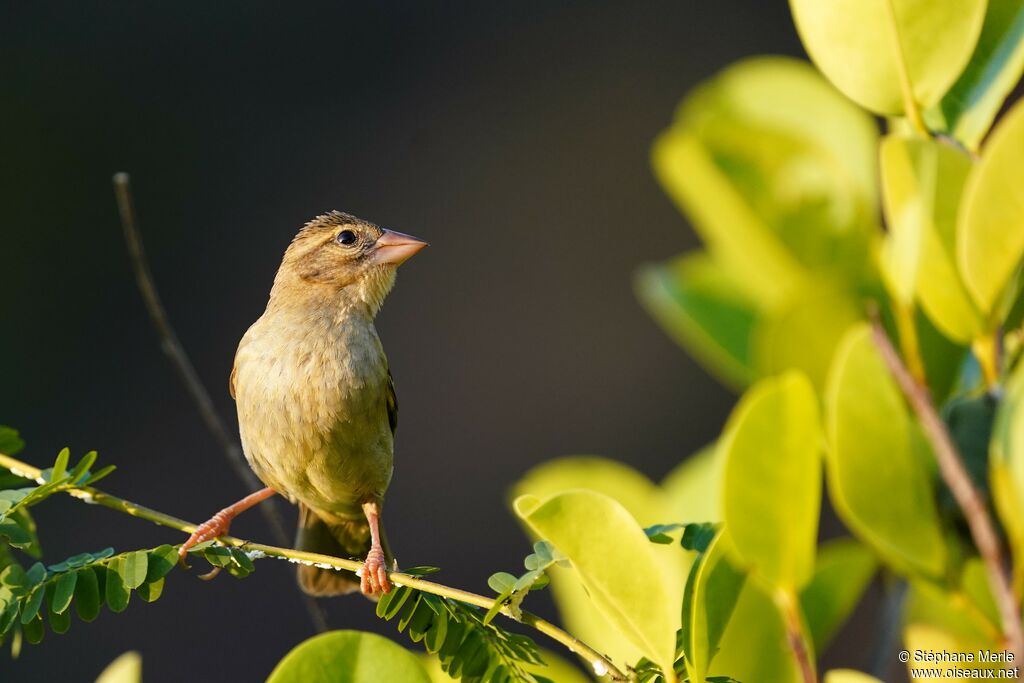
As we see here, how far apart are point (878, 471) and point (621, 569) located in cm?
45

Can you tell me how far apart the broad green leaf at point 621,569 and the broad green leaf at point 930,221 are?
0.61 meters

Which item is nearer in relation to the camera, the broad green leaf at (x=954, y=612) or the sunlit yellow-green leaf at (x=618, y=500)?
the broad green leaf at (x=954, y=612)

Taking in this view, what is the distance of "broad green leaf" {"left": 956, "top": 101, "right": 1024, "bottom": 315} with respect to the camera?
160 centimetres

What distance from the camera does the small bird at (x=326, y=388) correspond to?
7.91 ft

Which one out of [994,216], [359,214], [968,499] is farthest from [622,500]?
[359,214]

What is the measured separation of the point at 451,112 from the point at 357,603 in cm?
381

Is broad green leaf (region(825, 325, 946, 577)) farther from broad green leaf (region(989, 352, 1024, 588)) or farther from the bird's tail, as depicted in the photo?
the bird's tail

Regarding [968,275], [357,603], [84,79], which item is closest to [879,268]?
[968,275]

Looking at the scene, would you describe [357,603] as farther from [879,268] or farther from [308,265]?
[879,268]

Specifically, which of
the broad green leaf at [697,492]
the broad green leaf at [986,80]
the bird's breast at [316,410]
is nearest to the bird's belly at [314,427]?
the bird's breast at [316,410]

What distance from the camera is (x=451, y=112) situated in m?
8.58

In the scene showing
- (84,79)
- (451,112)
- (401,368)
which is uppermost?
(84,79)

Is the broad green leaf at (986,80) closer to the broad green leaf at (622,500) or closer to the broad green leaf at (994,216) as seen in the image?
the broad green leaf at (994,216)

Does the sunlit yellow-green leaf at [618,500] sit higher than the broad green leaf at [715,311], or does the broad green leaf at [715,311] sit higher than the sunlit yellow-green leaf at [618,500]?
the broad green leaf at [715,311]
